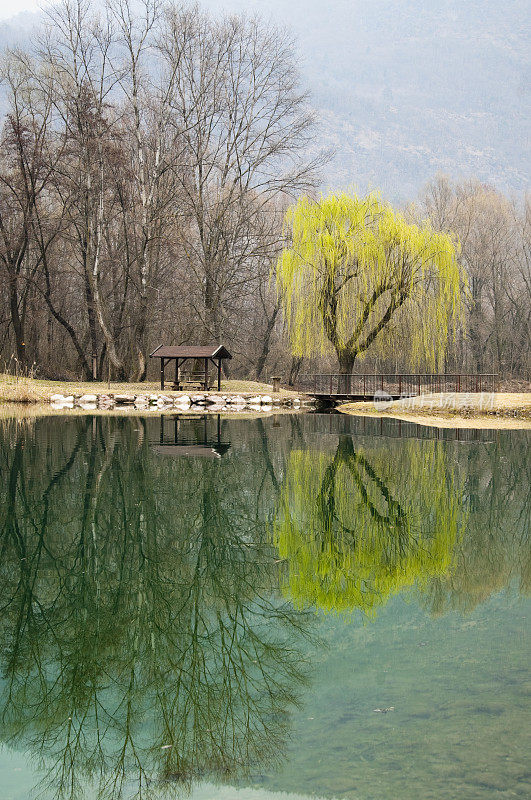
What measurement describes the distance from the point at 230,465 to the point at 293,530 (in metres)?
4.24

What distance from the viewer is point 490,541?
6.16 metres

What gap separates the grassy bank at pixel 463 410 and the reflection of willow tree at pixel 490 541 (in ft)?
34.6

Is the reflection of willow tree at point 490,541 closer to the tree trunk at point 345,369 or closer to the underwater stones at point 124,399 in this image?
the tree trunk at point 345,369

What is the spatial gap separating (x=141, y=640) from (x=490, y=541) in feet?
10.8

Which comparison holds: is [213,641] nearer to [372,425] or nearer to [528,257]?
[372,425]

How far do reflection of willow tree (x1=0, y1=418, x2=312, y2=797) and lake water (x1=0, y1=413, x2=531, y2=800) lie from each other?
0.01 meters

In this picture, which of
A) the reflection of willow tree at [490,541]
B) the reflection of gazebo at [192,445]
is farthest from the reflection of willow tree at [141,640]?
the reflection of gazebo at [192,445]

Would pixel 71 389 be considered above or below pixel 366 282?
below

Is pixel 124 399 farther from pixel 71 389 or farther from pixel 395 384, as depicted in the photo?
pixel 395 384

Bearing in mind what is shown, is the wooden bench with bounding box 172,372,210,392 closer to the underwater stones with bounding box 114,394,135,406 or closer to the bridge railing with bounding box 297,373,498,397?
the underwater stones with bounding box 114,394,135,406

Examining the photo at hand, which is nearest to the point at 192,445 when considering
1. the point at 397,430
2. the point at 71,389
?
the point at 397,430

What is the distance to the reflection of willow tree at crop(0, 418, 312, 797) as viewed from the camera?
2.83 meters

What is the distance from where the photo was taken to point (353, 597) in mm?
4660

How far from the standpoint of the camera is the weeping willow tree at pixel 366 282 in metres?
27.1
